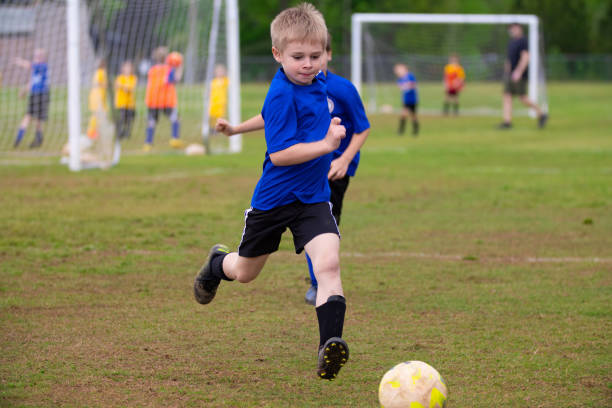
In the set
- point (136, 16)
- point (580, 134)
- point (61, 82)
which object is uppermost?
point (136, 16)

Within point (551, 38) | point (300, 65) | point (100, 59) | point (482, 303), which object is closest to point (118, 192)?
point (100, 59)

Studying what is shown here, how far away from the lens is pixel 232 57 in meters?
15.4

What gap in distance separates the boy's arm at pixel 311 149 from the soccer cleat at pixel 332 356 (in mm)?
850

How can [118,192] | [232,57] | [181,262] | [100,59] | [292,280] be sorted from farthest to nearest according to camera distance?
1. [232,57]
2. [100,59]
3. [118,192]
4. [181,262]
5. [292,280]

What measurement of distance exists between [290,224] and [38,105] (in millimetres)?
13524

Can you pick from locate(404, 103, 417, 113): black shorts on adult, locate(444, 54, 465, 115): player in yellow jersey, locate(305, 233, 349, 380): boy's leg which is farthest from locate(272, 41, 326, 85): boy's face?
locate(444, 54, 465, 115): player in yellow jersey

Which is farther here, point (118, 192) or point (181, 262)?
point (118, 192)

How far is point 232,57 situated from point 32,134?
6.19 m

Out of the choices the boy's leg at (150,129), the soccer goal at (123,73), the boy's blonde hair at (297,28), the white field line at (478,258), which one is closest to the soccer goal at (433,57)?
the soccer goal at (123,73)

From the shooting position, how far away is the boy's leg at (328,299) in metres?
3.62

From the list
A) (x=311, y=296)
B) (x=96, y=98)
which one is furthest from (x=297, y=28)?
(x=96, y=98)

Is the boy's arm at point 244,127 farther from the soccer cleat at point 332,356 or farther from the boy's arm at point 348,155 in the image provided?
the soccer cleat at point 332,356

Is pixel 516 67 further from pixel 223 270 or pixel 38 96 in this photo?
pixel 223 270

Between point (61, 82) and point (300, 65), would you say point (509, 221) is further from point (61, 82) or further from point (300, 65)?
point (61, 82)
